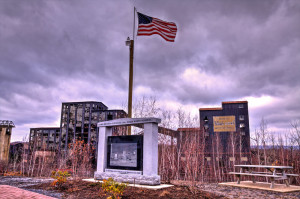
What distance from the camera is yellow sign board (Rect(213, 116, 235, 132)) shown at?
52.3 m

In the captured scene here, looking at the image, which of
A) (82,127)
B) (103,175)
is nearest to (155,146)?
(103,175)

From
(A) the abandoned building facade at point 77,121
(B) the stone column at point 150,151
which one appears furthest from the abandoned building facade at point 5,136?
(B) the stone column at point 150,151

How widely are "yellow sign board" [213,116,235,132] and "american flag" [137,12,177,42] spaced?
44.0m

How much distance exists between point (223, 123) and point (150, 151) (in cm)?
4639

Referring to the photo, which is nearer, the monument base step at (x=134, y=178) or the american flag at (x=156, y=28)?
the monument base step at (x=134, y=178)

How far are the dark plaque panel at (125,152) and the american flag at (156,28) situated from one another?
5.46m

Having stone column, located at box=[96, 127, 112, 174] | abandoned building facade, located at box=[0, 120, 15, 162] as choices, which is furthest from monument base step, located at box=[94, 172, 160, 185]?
abandoned building facade, located at box=[0, 120, 15, 162]

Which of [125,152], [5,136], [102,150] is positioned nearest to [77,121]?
[5,136]

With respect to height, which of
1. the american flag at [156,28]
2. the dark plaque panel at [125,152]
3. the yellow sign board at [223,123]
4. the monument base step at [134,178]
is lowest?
the monument base step at [134,178]

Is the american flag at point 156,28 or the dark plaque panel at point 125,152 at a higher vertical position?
the american flag at point 156,28

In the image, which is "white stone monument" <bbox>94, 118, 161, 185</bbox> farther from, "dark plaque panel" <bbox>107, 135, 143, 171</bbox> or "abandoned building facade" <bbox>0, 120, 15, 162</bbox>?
"abandoned building facade" <bbox>0, 120, 15, 162</bbox>

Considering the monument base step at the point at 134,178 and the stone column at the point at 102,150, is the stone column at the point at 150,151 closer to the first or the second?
the monument base step at the point at 134,178

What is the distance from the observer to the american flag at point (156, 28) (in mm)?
11767

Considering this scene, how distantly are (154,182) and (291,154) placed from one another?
11.0 metres
